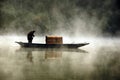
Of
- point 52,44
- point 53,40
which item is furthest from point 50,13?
point 52,44

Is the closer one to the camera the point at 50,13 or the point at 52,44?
the point at 52,44

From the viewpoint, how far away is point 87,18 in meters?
86.8

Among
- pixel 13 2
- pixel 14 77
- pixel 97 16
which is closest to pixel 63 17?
pixel 97 16

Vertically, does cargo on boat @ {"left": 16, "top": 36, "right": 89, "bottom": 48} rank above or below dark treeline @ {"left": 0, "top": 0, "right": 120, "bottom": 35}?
below

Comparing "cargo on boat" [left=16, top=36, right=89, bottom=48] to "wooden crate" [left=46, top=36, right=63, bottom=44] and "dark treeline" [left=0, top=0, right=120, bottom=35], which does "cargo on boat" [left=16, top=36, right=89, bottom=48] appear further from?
"dark treeline" [left=0, top=0, right=120, bottom=35]

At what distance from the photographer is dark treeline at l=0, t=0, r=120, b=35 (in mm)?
79625

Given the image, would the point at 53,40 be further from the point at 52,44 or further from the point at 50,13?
the point at 50,13

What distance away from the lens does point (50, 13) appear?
85250 mm

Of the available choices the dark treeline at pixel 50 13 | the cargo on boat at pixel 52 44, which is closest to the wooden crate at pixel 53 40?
the cargo on boat at pixel 52 44

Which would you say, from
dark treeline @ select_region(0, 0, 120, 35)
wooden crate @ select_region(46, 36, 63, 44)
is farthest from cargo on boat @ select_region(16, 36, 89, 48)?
dark treeline @ select_region(0, 0, 120, 35)

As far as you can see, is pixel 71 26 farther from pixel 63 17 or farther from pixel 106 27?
pixel 106 27

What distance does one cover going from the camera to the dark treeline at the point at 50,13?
261 feet

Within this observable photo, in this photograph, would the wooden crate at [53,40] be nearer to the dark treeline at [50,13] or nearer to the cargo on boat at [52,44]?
the cargo on boat at [52,44]

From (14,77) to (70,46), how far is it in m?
22.2
